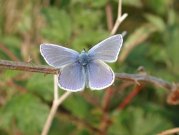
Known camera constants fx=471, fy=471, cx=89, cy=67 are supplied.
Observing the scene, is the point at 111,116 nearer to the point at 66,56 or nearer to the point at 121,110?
the point at 121,110

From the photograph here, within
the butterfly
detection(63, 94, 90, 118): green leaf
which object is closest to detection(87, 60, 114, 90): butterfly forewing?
the butterfly

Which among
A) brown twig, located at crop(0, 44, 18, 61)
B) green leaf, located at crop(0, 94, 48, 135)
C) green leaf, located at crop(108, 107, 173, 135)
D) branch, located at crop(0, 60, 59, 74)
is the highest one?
brown twig, located at crop(0, 44, 18, 61)

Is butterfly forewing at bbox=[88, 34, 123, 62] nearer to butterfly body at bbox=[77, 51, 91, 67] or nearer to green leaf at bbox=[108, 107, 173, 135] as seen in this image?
butterfly body at bbox=[77, 51, 91, 67]

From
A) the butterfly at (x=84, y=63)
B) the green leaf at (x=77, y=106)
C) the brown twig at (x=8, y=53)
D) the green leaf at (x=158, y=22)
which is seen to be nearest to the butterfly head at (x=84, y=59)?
the butterfly at (x=84, y=63)

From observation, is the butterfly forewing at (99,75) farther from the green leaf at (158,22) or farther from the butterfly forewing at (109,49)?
the green leaf at (158,22)

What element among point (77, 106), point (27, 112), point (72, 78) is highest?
point (77, 106)

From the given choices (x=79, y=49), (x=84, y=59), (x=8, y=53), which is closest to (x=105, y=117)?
(x=79, y=49)

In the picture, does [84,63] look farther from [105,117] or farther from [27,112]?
[105,117]
